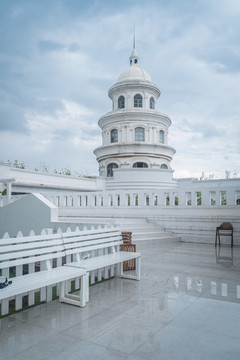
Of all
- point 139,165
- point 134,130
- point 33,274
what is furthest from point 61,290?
point 134,130

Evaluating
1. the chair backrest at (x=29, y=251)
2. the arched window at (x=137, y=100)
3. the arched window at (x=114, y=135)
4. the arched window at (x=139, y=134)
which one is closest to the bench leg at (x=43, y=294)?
the chair backrest at (x=29, y=251)

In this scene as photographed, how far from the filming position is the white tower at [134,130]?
110 feet

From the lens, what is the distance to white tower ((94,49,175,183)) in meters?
33.6

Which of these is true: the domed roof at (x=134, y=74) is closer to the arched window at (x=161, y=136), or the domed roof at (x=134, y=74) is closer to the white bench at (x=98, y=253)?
the arched window at (x=161, y=136)

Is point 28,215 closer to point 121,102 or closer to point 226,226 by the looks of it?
point 226,226

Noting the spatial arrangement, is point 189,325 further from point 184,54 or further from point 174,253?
point 184,54

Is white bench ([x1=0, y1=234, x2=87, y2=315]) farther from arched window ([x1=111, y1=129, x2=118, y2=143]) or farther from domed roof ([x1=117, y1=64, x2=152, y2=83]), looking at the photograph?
domed roof ([x1=117, y1=64, x2=152, y2=83])

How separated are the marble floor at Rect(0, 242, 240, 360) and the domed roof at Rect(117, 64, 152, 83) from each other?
111ft

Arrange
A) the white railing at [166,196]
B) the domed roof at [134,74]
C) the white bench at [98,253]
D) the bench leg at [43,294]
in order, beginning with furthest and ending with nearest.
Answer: the domed roof at [134,74] → the white railing at [166,196] → the white bench at [98,253] → the bench leg at [43,294]

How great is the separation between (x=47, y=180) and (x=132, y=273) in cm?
1914

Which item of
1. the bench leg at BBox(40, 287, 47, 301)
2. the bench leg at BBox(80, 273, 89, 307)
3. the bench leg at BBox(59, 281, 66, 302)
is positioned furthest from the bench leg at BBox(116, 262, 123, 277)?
the bench leg at BBox(40, 287, 47, 301)

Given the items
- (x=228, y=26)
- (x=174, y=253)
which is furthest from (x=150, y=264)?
(x=228, y=26)

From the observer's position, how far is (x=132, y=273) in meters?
6.70

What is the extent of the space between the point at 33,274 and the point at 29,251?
36 centimetres
